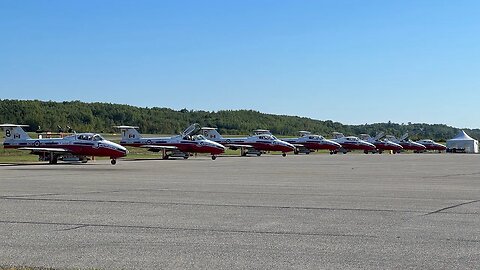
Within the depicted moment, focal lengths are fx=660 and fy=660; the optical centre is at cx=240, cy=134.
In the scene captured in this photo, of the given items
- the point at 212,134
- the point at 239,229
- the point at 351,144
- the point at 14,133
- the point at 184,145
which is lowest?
the point at 239,229

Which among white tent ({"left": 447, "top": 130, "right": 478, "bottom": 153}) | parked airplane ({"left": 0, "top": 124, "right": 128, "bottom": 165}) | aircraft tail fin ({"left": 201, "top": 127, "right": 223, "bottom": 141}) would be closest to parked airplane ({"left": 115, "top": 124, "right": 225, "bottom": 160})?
aircraft tail fin ({"left": 201, "top": 127, "right": 223, "bottom": 141})

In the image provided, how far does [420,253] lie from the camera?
920 centimetres

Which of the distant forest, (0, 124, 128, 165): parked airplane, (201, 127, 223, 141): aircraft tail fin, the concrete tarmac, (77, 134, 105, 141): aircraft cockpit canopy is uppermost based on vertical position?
the distant forest

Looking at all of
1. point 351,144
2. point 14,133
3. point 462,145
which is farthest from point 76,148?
point 462,145

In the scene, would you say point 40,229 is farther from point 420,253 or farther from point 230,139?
point 230,139

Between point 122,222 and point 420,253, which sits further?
point 122,222

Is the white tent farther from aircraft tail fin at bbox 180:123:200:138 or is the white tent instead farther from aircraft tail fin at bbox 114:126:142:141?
aircraft tail fin at bbox 114:126:142:141

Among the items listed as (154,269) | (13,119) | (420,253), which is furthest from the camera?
(13,119)

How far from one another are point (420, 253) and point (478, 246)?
3.78 feet

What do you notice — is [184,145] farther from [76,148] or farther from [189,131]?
[76,148]

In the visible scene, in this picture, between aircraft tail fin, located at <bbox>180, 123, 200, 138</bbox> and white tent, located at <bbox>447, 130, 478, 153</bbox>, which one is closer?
aircraft tail fin, located at <bbox>180, 123, 200, 138</bbox>

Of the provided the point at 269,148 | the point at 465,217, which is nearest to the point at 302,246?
the point at 465,217

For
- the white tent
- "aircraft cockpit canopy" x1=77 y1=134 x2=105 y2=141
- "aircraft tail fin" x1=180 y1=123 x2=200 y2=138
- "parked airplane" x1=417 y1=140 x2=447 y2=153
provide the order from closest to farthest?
"aircraft cockpit canopy" x1=77 y1=134 x2=105 y2=141
"aircraft tail fin" x1=180 y1=123 x2=200 y2=138
the white tent
"parked airplane" x1=417 y1=140 x2=447 y2=153

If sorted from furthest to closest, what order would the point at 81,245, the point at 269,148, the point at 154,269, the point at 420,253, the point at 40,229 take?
the point at 269,148 < the point at 40,229 < the point at 81,245 < the point at 420,253 < the point at 154,269
